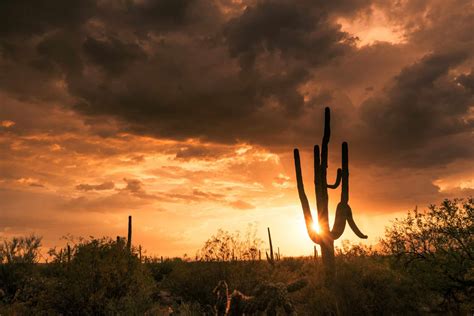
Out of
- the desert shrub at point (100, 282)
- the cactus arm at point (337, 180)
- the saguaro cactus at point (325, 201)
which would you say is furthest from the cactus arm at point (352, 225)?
the desert shrub at point (100, 282)

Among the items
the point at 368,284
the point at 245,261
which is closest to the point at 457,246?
the point at 368,284

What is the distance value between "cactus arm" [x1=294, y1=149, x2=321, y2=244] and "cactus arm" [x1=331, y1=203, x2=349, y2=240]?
2.20 feet

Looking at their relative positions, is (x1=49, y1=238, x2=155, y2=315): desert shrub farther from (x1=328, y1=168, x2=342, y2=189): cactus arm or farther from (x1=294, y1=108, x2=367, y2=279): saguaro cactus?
(x1=328, y1=168, x2=342, y2=189): cactus arm

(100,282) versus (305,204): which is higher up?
(305,204)

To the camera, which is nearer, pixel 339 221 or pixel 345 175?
pixel 339 221

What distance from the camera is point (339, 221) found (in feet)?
58.2

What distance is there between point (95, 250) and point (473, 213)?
11943 mm

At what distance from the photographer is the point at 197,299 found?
1753 cm

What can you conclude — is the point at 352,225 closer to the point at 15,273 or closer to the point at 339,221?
the point at 339,221

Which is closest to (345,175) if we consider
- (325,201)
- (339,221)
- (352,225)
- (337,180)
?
(337,180)

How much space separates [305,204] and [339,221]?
1647 millimetres

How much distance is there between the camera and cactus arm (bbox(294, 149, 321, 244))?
17.8 m

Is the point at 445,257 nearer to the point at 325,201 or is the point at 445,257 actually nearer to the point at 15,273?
the point at 325,201

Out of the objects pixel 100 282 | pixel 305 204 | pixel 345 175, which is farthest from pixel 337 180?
pixel 100 282
